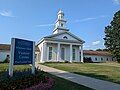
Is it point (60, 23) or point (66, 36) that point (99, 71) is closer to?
point (66, 36)

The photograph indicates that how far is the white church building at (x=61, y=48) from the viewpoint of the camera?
1640 inches

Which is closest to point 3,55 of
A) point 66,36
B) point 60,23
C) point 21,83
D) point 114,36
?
point 66,36

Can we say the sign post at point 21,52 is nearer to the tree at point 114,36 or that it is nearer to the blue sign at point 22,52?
the blue sign at point 22,52

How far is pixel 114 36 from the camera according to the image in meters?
49.5

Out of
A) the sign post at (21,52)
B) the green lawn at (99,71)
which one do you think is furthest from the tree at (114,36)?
the sign post at (21,52)

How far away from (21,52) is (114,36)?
147 feet

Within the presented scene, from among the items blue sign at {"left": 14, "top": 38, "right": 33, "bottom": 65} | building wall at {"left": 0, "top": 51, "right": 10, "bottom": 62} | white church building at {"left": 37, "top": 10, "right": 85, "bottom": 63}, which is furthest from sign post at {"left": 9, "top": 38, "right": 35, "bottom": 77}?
building wall at {"left": 0, "top": 51, "right": 10, "bottom": 62}

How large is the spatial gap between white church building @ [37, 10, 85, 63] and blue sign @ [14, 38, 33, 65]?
32480 millimetres

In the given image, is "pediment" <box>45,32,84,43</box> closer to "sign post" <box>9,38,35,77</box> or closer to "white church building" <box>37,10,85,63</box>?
"white church building" <box>37,10,85,63</box>

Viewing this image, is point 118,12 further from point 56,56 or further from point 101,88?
point 101,88

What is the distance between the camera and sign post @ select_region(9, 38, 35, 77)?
7.14 m

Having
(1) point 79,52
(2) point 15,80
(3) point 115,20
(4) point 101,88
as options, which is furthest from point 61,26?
(2) point 15,80

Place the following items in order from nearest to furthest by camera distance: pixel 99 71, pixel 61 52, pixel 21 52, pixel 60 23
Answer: pixel 21 52
pixel 99 71
pixel 61 52
pixel 60 23

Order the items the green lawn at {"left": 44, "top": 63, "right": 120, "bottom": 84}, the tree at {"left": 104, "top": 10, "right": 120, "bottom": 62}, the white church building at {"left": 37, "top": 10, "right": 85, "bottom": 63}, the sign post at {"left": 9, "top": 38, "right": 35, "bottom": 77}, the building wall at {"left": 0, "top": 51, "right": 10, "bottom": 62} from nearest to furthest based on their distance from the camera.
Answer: the sign post at {"left": 9, "top": 38, "right": 35, "bottom": 77} < the green lawn at {"left": 44, "top": 63, "right": 120, "bottom": 84} < the white church building at {"left": 37, "top": 10, "right": 85, "bottom": 63} < the building wall at {"left": 0, "top": 51, "right": 10, "bottom": 62} < the tree at {"left": 104, "top": 10, "right": 120, "bottom": 62}
